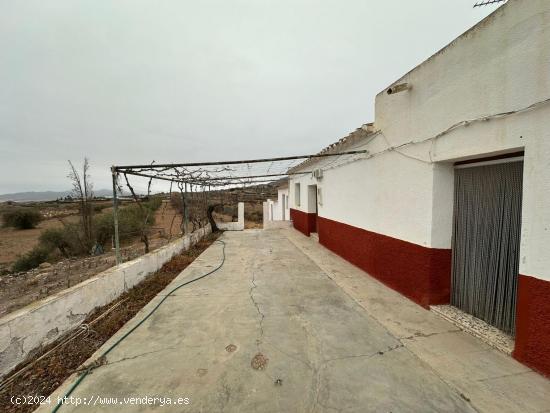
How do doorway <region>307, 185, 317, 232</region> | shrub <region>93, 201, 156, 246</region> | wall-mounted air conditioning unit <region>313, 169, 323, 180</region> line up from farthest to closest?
1. shrub <region>93, 201, 156, 246</region>
2. doorway <region>307, 185, 317, 232</region>
3. wall-mounted air conditioning unit <region>313, 169, 323, 180</region>

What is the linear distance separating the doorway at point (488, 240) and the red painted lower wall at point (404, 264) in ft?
0.66

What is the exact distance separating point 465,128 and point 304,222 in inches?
332

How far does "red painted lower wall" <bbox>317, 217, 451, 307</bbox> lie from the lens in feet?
11.7

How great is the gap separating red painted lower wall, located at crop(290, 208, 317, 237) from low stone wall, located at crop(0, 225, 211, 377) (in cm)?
718

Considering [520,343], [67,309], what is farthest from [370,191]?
[67,309]

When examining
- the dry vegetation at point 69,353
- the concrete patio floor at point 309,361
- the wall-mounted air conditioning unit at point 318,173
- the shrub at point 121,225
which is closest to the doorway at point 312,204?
the wall-mounted air conditioning unit at point 318,173

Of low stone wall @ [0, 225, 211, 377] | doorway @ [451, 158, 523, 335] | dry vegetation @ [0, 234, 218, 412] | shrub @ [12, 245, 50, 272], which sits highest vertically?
doorway @ [451, 158, 523, 335]

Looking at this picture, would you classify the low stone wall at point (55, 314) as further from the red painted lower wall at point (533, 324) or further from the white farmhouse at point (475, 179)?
the red painted lower wall at point (533, 324)

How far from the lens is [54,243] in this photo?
13.0 m

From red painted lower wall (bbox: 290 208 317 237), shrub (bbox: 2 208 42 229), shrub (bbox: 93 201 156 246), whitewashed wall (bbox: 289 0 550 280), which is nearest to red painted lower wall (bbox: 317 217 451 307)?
whitewashed wall (bbox: 289 0 550 280)

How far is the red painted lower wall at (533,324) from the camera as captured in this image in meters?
2.17

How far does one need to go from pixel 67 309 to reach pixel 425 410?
4.23 metres

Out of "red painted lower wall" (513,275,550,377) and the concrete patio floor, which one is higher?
"red painted lower wall" (513,275,550,377)

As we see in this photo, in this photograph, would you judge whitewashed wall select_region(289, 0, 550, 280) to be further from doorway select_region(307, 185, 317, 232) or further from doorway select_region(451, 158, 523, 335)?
doorway select_region(307, 185, 317, 232)
